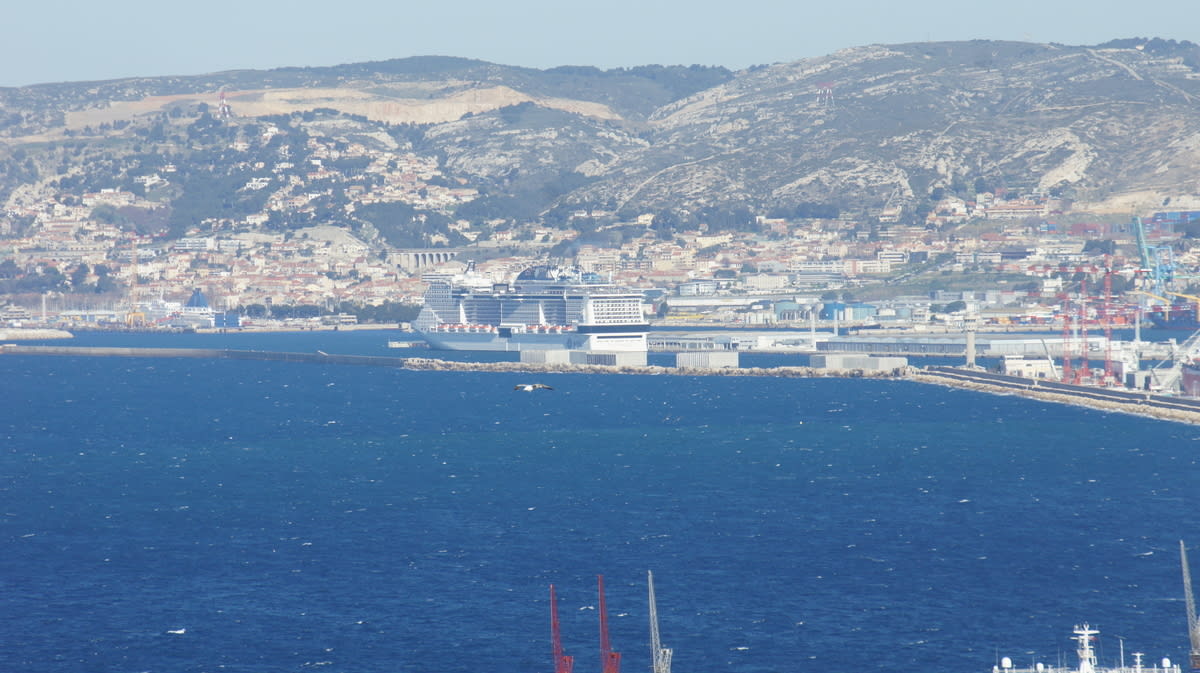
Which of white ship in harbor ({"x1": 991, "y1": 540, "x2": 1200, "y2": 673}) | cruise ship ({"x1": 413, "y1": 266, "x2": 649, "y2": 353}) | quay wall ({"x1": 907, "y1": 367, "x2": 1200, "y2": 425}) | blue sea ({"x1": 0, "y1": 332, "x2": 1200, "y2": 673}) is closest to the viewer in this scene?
white ship in harbor ({"x1": 991, "y1": 540, "x2": 1200, "y2": 673})

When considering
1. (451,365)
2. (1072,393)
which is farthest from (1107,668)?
(451,365)

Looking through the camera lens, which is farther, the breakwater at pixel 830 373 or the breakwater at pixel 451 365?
the breakwater at pixel 451 365

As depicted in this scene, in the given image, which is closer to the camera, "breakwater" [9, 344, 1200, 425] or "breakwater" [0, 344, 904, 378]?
"breakwater" [9, 344, 1200, 425]

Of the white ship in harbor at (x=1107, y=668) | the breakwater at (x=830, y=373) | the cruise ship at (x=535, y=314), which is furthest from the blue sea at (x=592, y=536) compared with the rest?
the cruise ship at (x=535, y=314)

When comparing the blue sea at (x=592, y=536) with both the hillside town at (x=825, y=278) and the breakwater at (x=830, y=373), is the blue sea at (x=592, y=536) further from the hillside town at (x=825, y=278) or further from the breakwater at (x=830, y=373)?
the hillside town at (x=825, y=278)

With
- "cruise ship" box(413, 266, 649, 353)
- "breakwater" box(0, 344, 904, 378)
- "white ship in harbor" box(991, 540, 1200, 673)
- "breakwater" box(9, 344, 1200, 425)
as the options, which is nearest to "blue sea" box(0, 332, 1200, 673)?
"white ship in harbor" box(991, 540, 1200, 673)

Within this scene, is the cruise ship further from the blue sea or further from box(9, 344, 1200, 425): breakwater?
the blue sea

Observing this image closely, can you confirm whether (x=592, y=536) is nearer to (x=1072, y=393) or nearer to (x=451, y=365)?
(x=1072, y=393)

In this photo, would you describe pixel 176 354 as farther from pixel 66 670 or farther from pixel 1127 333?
pixel 66 670
